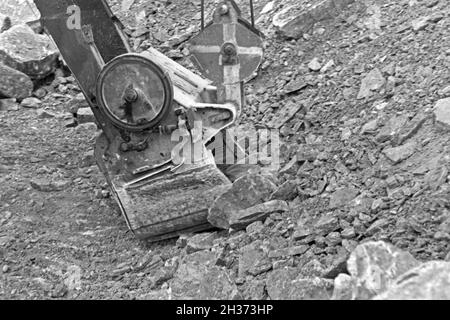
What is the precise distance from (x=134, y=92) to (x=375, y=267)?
2.41 metres

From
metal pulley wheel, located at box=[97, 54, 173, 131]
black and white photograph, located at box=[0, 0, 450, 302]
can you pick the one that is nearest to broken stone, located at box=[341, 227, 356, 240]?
black and white photograph, located at box=[0, 0, 450, 302]

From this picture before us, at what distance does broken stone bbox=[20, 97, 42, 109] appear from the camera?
827 centimetres

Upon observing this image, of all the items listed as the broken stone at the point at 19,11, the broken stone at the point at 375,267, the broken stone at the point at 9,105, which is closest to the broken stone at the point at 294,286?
the broken stone at the point at 375,267

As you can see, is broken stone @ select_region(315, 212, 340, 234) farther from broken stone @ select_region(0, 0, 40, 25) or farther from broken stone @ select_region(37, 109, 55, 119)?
broken stone @ select_region(0, 0, 40, 25)

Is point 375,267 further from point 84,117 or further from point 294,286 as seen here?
point 84,117

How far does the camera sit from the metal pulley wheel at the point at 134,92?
5.40 m

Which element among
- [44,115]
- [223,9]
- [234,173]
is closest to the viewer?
[223,9]

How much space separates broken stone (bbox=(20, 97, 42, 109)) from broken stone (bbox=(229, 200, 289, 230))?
3.76 metres

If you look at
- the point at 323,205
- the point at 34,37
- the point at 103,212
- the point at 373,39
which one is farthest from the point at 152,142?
the point at 34,37

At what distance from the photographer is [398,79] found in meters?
6.14

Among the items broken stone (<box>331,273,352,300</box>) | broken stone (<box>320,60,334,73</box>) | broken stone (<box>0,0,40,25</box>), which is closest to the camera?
broken stone (<box>331,273,352,300</box>)

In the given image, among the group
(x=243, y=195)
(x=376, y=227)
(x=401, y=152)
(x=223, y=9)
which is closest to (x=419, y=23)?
(x=401, y=152)

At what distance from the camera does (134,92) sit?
17.7 ft

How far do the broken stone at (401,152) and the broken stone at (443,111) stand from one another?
220 millimetres
